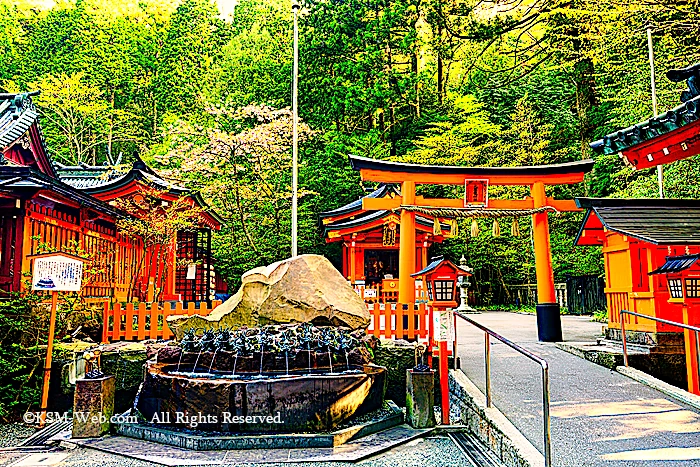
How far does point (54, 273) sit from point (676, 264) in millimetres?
9449

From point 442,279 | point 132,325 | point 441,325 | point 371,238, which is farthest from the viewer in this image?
point 371,238

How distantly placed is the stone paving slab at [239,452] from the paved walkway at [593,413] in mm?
1507

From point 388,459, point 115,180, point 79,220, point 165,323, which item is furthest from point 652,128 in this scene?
point 115,180

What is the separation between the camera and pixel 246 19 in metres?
38.0

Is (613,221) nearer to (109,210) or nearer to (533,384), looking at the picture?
(533,384)

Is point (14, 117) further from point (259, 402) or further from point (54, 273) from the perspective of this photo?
point (259, 402)

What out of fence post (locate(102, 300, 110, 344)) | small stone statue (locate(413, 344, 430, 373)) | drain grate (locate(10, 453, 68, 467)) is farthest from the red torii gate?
drain grate (locate(10, 453, 68, 467))

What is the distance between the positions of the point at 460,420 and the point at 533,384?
1.11m

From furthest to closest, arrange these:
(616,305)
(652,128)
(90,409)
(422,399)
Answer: (616,305)
(422,399)
(90,409)
(652,128)

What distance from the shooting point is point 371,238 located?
2070 centimetres

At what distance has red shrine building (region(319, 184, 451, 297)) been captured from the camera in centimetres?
1931

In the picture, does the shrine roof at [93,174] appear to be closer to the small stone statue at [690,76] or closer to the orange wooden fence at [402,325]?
the orange wooden fence at [402,325]

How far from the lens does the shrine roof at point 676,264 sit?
26.4ft

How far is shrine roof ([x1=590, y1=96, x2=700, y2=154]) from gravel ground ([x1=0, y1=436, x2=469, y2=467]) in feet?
13.6
